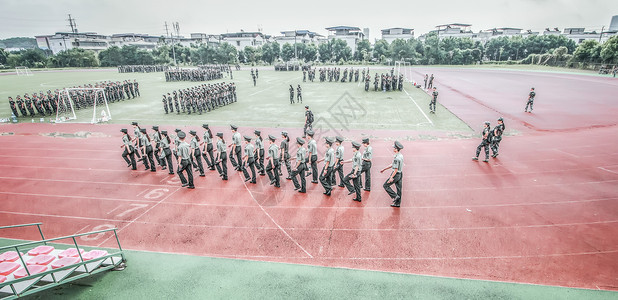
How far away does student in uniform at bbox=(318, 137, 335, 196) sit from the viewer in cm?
796

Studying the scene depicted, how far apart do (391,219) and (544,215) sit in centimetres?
372

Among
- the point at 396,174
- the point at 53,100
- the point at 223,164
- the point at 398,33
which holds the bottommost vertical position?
the point at 223,164

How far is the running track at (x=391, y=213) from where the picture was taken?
5.77 m

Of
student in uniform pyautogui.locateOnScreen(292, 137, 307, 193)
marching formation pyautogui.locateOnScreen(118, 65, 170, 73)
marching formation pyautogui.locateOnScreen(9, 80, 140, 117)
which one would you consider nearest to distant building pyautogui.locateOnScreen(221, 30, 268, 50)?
marching formation pyautogui.locateOnScreen(118, 65, 170, 73)

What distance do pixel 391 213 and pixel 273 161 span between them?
3574mm

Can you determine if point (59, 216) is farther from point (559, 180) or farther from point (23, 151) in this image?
point (559, 180)

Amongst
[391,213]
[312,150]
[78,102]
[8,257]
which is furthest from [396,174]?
[78,102]

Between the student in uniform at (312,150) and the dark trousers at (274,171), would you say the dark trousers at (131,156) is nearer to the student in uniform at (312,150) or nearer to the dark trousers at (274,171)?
the dark trousers at (274,171)

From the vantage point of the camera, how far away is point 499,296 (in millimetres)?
4793

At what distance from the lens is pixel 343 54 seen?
68.2 m

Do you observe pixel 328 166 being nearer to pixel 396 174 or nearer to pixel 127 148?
pixel 396 174

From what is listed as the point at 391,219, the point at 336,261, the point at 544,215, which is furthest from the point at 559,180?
the point at 336,261

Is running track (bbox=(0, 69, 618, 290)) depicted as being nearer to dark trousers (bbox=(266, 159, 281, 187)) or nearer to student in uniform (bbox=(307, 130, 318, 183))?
dark trousers (bbox=(266, 159, 281, 187))

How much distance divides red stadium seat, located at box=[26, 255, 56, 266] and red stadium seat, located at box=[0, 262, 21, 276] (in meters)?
0.16
